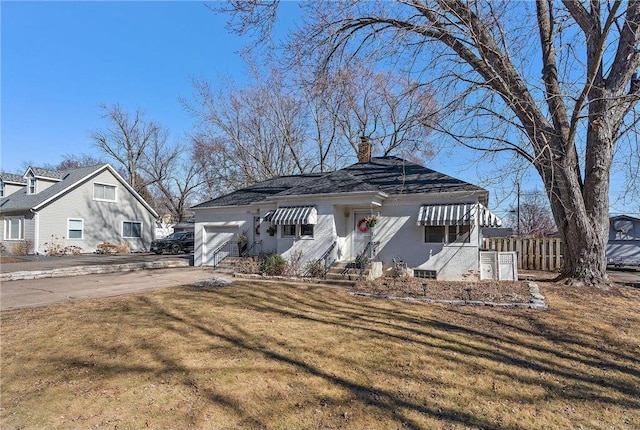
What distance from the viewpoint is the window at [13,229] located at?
27.2m

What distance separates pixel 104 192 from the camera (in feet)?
98.8

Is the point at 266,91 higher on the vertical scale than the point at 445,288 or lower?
higher

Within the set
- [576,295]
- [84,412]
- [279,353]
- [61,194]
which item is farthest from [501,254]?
[61,194]

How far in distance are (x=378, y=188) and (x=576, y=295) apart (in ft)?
26.2

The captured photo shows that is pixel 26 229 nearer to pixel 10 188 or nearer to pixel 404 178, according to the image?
pixel 10 188

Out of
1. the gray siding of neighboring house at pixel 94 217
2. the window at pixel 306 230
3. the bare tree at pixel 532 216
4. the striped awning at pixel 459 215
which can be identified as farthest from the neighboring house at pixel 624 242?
the gray siding of neighboring house at pixel 94 217

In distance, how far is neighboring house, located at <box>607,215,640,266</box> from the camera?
19391 millimetres

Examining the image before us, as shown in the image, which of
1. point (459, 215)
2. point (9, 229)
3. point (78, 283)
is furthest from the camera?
point (9, 229)

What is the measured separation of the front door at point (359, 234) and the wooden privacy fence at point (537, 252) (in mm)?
8640

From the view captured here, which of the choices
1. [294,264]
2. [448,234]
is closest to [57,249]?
[294,264]

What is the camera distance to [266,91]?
29.0 meters

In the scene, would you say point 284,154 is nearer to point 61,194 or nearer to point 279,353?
point 61,194

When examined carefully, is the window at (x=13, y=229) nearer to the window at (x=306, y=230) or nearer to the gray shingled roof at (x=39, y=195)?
the gray shingled roof at (x=39, y=195)

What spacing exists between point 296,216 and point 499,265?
8.58 metres
